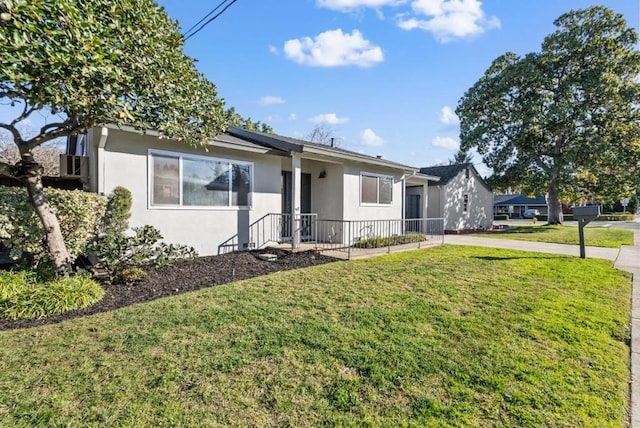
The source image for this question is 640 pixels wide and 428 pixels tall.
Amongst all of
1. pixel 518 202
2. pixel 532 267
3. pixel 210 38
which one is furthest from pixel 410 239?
pixel 518 202

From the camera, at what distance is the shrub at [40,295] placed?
438 centimetres

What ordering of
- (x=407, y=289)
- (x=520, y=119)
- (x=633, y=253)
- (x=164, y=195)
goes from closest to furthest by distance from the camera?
1. (x=407, y=289)
2. (x=164, y=195)
3. (x=633, y=253)
4. (x=520, y=119)

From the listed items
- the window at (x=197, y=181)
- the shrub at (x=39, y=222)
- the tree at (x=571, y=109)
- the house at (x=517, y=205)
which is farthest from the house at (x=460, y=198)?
the house at (x=517, y=205)

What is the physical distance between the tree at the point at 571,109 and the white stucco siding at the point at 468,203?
2.30m

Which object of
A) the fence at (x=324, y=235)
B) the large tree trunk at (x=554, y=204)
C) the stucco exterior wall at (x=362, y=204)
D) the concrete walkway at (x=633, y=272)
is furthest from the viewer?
the large tree trunk at (x=554, y=204)

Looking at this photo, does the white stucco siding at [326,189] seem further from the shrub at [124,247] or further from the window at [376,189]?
the shrub at [124,247]

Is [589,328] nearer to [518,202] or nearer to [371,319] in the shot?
[371,319]

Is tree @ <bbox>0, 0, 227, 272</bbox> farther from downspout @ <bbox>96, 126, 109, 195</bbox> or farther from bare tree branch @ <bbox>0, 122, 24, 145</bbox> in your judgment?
downspout @ <bbox>96, 126, 109, 195</bbox>

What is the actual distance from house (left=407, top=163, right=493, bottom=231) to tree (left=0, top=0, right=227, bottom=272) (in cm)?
1548

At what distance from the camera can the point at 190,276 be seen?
6.48 m

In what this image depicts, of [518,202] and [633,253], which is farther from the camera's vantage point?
[518,202]

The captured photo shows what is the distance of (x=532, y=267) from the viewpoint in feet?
25.6

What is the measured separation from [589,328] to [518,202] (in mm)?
58752

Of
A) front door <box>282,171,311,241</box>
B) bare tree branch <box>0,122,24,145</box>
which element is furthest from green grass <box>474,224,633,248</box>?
bare tree branch <box>0,122,24,145</box>
